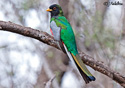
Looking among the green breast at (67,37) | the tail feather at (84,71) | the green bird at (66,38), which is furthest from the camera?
the green breast at (67,37)

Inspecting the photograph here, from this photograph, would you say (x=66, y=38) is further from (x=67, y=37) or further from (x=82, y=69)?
(x=82, y=69)

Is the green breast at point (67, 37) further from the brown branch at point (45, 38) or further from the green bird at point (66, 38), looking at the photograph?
the brown branch at point (45, 38)

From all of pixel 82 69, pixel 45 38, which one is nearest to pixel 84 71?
pixel 82 69

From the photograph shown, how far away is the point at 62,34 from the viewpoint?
4051 mm

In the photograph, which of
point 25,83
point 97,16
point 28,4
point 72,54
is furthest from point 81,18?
point 72,54

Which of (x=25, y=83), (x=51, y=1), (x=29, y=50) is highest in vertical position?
(x=51, y=1)

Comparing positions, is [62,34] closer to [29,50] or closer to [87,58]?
[87,58]

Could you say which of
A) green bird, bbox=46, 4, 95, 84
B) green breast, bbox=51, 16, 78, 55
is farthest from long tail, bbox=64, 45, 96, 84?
green breast, bbox=51, 16, 78, 55

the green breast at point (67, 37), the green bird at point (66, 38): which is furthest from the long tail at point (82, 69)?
the green breast at point (67, 37)

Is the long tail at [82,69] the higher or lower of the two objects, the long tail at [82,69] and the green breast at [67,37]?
the lower

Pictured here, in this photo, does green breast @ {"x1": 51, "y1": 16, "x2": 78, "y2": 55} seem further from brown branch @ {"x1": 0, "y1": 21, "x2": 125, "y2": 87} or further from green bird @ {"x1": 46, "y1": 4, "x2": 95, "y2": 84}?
brown branch @ {"x1": 0, "y1": 21, "x2": 125, "y2": 87}

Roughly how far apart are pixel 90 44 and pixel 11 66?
8.16ft

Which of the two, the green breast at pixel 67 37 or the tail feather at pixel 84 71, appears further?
the green breast at pixel 67 37

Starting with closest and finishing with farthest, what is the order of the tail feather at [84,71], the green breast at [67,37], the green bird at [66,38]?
the tail feather at [84,71]
the green bird at [66,38]
the green breast at [67,37]
